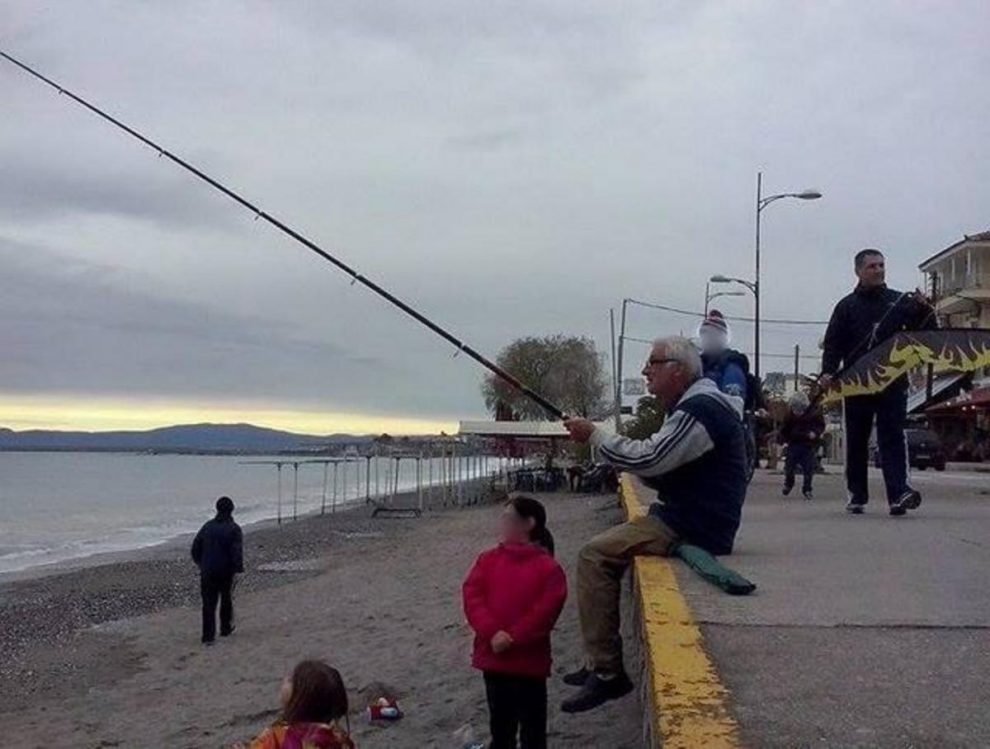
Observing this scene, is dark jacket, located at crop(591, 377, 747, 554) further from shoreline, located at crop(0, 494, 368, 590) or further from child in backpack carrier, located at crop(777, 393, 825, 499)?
shoreline, located at crop(0, 494, 368, 590)

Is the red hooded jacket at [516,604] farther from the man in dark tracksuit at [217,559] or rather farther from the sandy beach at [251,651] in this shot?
the man in dark tracksuit at [217,559]

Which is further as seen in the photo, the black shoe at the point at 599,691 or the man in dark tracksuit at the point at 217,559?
the man in dark tracksuit at the point at 217,559

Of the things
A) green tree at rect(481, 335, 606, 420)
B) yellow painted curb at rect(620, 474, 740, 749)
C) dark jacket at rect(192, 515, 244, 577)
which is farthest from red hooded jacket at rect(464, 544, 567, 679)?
green tree at rect(481, 335, 606, 420)

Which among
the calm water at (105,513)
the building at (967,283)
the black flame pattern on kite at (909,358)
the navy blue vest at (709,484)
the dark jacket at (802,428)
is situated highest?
the building at (967,283)

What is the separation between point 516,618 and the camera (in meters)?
5.83

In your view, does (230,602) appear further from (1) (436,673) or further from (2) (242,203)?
(2) (242,203)

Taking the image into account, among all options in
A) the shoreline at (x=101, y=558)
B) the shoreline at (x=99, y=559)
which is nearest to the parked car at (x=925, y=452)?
the shoreline at (x=99, y=559)

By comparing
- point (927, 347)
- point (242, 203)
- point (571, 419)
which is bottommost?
point (571, 419)

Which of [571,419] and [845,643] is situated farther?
[571,419]

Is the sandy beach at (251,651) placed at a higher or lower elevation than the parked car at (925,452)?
lower

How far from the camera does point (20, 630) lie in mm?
20672

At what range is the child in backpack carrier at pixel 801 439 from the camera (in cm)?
1402

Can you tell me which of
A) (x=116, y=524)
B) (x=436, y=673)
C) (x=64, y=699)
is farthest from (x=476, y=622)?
(x=116, y=524)

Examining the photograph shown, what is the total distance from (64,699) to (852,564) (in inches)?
391
